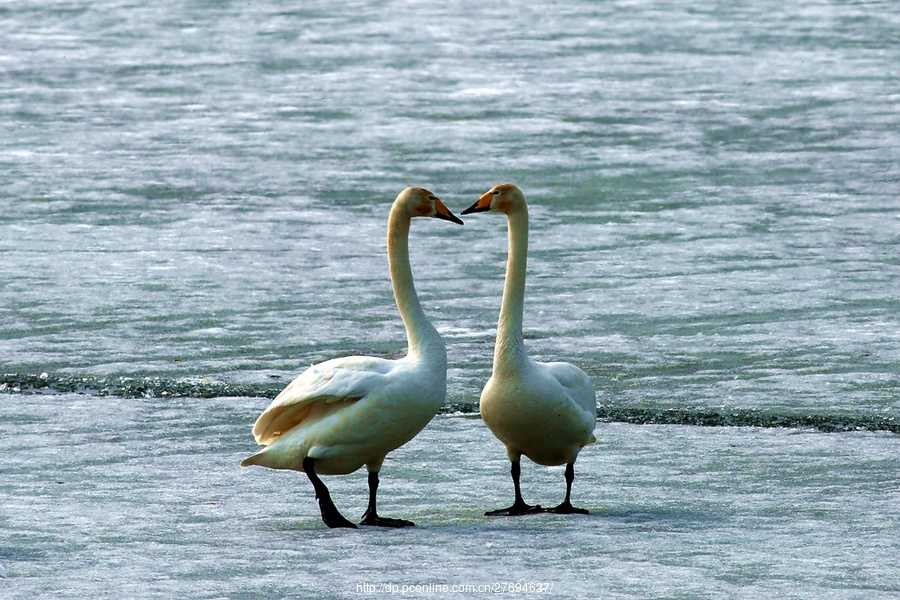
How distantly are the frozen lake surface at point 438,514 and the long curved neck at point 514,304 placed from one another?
0.62 metres

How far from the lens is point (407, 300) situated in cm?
612

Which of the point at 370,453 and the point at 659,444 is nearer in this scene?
the point at 370,453

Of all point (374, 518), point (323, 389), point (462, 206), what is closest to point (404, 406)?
point (323, 389)

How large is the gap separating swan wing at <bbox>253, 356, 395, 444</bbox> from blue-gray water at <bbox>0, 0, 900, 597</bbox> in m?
0.42

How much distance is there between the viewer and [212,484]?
6.48m

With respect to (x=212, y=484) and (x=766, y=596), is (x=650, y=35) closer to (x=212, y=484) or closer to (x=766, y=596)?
(x=212, y=484)

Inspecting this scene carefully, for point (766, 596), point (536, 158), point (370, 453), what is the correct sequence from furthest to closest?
point (536, 158) < point (370, 453) < point (766, 596)

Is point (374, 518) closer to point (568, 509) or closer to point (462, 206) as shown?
point (568, 509)

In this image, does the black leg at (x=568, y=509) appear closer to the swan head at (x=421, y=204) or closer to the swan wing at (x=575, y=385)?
the swan wing at (x=575, y=385)

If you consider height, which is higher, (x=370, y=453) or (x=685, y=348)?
(x=370, y=453)

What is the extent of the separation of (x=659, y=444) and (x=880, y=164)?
26.5ft

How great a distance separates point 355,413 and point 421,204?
3.38 ft

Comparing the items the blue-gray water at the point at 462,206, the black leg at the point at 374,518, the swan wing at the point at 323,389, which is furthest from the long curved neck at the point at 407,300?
the blue-gray water at the point at 462,206

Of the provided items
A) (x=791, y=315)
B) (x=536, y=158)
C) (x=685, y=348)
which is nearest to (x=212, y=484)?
(x=685, y=348)
